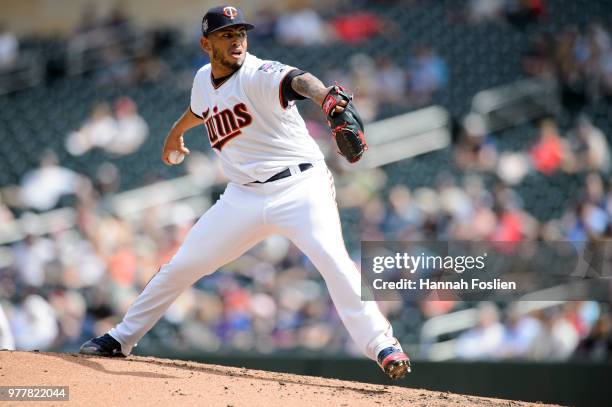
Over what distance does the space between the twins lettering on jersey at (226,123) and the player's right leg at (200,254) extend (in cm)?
25

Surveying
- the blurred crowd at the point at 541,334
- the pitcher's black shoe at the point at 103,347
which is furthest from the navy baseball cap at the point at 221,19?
the blurred crowd at the point at 541,334

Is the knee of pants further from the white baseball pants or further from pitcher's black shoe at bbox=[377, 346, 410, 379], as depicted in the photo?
pitcher's black shoe at bbox=[377, 346, 410, 379]

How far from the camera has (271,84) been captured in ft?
14.5

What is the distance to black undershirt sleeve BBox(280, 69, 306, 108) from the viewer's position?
4.36m

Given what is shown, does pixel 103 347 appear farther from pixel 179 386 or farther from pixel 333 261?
pixel 333 261

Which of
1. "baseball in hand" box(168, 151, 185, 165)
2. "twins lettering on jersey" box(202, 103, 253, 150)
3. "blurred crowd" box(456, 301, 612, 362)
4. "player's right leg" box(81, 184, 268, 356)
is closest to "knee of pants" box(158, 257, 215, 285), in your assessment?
"player's right leg" box(81, 184, 268, 356)

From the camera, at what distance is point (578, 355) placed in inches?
333

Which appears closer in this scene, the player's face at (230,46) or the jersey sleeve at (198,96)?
the player's face at (230,46)

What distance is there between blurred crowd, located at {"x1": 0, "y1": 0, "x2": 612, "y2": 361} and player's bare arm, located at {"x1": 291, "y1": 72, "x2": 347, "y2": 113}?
281 centimetres

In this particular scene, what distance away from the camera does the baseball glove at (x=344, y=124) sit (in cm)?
410

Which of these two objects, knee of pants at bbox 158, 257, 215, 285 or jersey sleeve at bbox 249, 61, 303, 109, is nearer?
jersey sleeve at bbox 249, 61, 303, 109

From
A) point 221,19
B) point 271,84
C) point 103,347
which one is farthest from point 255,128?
point 103,347

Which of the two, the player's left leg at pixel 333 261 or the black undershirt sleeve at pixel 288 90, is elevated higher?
the black undershirt sleeve at pixel 288 90

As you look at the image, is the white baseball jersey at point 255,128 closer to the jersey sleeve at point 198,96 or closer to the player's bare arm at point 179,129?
the jersey sleeve at point 198,96
